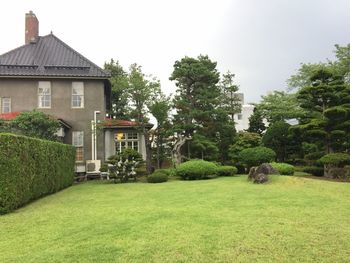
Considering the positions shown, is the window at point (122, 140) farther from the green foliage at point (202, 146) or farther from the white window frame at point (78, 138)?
the green foliage at point (202, 146)

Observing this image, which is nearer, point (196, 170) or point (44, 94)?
point (196, 170)

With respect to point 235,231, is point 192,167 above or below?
above

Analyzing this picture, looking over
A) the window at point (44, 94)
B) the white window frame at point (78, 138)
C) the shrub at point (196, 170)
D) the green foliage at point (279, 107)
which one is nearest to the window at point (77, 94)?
the window at point (44, 94)

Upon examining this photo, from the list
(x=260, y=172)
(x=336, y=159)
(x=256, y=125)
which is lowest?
(x=260, y=172)

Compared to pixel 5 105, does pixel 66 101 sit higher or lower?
higher

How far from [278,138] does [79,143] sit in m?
Answer: 12.6

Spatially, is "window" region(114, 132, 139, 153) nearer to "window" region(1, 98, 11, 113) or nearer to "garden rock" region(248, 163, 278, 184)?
"window" region(1, 98, 11, 113)

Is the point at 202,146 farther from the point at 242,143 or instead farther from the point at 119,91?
Result: the point at 119,91

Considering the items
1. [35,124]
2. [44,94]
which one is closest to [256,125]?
[44,94]

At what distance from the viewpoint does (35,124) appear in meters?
17.7

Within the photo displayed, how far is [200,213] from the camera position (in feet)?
25.5

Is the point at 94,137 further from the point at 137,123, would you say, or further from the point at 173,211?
the point at 173,211

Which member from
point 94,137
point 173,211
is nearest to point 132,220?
point 173,211

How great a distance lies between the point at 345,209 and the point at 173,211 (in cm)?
412
